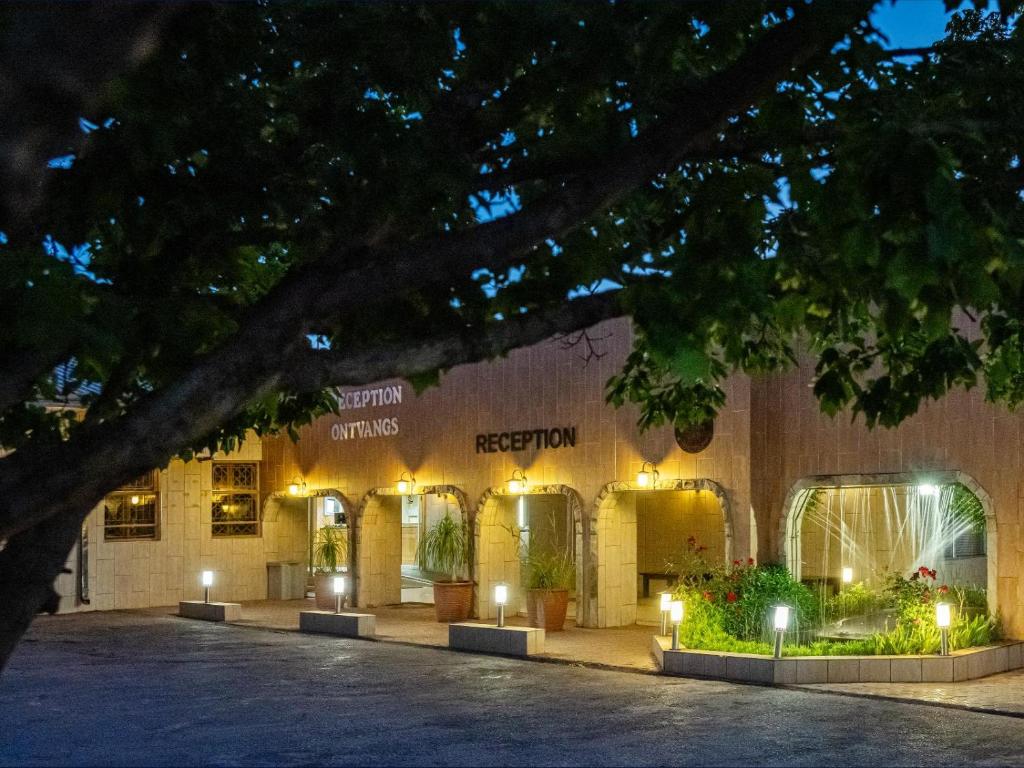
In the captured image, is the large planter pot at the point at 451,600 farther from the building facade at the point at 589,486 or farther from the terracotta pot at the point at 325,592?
the terracotta pot at the point at 325,592

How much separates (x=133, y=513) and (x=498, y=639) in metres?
9.08

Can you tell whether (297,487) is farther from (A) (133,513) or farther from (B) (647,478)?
(B) (647,478)

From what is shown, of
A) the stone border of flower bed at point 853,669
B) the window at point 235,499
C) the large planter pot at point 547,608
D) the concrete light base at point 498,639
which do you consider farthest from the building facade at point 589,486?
the concrete light base at point 498,639

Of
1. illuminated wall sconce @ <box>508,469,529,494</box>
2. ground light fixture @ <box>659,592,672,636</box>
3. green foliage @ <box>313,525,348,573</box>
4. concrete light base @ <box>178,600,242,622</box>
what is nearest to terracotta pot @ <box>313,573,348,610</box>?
green foliage @ <box>313,525,348,573</box>

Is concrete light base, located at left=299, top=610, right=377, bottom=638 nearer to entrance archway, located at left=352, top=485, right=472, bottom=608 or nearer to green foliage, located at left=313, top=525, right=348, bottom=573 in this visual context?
entrance archway, located at left=352, top=485, right=472, bottom=608

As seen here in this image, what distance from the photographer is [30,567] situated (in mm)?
3867

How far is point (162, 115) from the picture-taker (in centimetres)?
455

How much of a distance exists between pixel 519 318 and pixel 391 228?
2.27 ft

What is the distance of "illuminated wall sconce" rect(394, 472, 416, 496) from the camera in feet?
66.2

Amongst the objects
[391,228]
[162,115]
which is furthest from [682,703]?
[162,115]

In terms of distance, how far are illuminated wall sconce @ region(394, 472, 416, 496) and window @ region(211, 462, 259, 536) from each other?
356 cm

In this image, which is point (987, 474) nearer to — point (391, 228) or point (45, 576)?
point (391, 228)

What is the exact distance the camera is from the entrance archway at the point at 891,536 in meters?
18.7

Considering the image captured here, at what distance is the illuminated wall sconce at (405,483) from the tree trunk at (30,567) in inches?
640
